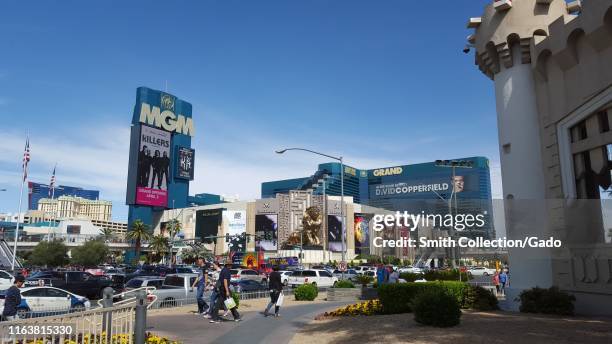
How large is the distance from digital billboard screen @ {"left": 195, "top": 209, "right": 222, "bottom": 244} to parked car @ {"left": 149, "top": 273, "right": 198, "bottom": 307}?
3968 inches

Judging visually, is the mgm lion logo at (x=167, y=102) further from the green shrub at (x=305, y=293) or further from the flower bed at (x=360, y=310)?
the flower bed at (x=360, y=310)

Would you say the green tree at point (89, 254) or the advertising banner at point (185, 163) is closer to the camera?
the green tree at point (89, 254)

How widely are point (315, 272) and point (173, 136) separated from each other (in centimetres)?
10460

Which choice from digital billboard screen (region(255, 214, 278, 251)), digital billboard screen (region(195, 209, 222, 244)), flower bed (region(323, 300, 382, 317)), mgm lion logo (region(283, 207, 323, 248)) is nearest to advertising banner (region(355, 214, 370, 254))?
mgm lion logo (region(283, 207, 323, 248))

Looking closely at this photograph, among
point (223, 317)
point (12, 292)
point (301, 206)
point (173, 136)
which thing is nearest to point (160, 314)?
point (223, 317)

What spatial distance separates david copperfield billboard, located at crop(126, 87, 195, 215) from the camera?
117688 millimetres

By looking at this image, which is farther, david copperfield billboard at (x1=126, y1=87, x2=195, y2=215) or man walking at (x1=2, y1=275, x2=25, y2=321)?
david copperfield billboard at (x1=126, y1=87, x2=195, y2=215)

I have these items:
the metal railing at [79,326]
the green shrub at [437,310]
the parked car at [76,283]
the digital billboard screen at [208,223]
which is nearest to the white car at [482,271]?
the parked car at [76,283]

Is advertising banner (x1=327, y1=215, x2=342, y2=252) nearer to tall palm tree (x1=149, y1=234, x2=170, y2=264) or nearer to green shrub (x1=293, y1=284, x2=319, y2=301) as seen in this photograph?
tall palm tree (x1=149, y1=234, x2=170, y2=264)

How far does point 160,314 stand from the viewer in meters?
17.7

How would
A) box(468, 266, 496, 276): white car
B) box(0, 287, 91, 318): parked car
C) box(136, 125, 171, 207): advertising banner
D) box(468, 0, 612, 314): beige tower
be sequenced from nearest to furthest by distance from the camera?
box(468, 0, 612, 314): beige tower → box(0, 287, 91, 318): parked car → box(468, 266, 496, 276): white car → box(136, 125, 171, 207): advertising banner

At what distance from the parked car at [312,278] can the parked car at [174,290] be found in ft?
45.3

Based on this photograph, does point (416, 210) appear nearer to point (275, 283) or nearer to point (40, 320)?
point (275, 283)

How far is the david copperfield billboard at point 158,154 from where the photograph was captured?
117688 mm
